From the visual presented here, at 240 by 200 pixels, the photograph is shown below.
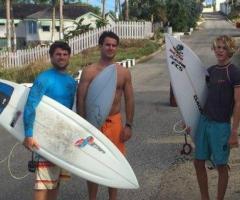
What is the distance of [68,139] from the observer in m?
4.77

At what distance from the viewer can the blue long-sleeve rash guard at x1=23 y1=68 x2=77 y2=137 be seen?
454cm

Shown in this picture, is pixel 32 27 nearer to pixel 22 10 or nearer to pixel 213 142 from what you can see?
pixel 22 10

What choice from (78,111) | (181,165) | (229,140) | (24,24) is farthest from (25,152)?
(24,24)

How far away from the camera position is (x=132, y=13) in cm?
5594

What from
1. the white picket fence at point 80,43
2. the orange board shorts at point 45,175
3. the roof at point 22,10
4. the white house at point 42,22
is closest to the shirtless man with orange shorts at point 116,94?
the orange board shorts at point 45,175

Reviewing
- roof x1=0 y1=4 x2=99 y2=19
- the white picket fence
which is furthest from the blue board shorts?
roof x1=0 y1=4 x2=99 y2=19

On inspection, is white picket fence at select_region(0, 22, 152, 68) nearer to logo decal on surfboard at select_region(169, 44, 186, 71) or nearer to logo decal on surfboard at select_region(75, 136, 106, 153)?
logo decal on surfboard at select_region(169, 44, 186, 71)

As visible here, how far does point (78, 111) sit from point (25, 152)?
3413 mm

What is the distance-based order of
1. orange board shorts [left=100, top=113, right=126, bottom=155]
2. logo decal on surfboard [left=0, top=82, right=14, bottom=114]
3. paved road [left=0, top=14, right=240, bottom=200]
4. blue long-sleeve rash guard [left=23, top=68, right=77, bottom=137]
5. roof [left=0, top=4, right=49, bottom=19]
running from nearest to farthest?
blue long-sleeve rash guard [left=23, top=68, right=77, bottom=137]
logo decal on surfboard [left=0, top=82, right=14, bottom=114]
orange board shorts [left=100, top=113, right=126, bottom=155]
paved road [left=0, top=14, right=240, bottom=200]
roof [left=0, top=4, right=49, bottom=19]

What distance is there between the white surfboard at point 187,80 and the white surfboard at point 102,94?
86 centimetres

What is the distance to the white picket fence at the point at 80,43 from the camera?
2755cm

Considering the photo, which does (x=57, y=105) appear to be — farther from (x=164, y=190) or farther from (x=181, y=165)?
(x=181, y=165)

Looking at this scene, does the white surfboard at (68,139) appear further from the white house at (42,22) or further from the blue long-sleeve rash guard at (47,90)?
the white house at (42,22)

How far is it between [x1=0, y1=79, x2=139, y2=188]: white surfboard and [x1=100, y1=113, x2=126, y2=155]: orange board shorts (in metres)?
0.16
